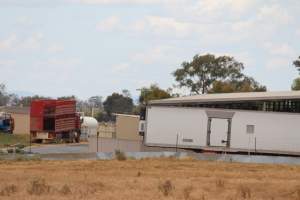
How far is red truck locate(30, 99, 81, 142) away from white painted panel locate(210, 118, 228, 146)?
89.1 ft

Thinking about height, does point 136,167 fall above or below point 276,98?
below

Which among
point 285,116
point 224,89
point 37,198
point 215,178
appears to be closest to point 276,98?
point 285,116

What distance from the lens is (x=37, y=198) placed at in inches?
819

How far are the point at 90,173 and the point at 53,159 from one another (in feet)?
38.6

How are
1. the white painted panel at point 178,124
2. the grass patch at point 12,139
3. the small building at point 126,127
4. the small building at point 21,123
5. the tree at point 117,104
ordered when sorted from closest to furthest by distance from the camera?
1. the white painted panel at point 178,124
2. the small building at point 126,127
3. the grass patch at point 12,139
4. the small building at point 21,123
5. the tree at point 117,104

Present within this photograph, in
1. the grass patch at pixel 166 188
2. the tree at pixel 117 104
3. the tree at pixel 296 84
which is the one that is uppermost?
the tree at pixel 296 84

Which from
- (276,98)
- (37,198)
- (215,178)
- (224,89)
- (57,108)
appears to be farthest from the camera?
(224,89)

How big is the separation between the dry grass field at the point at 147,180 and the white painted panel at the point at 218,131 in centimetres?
898

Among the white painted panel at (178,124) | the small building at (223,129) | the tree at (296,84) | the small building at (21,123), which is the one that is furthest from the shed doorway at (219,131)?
the tree at (296,84)

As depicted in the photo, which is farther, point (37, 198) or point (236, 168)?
point (236, 168)

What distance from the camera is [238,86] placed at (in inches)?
5002

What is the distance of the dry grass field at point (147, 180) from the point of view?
2277 cm

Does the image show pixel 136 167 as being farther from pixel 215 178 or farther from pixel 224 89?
pixel 224 89

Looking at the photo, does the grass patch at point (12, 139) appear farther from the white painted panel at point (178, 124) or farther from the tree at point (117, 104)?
the tree at point (117, 104)
